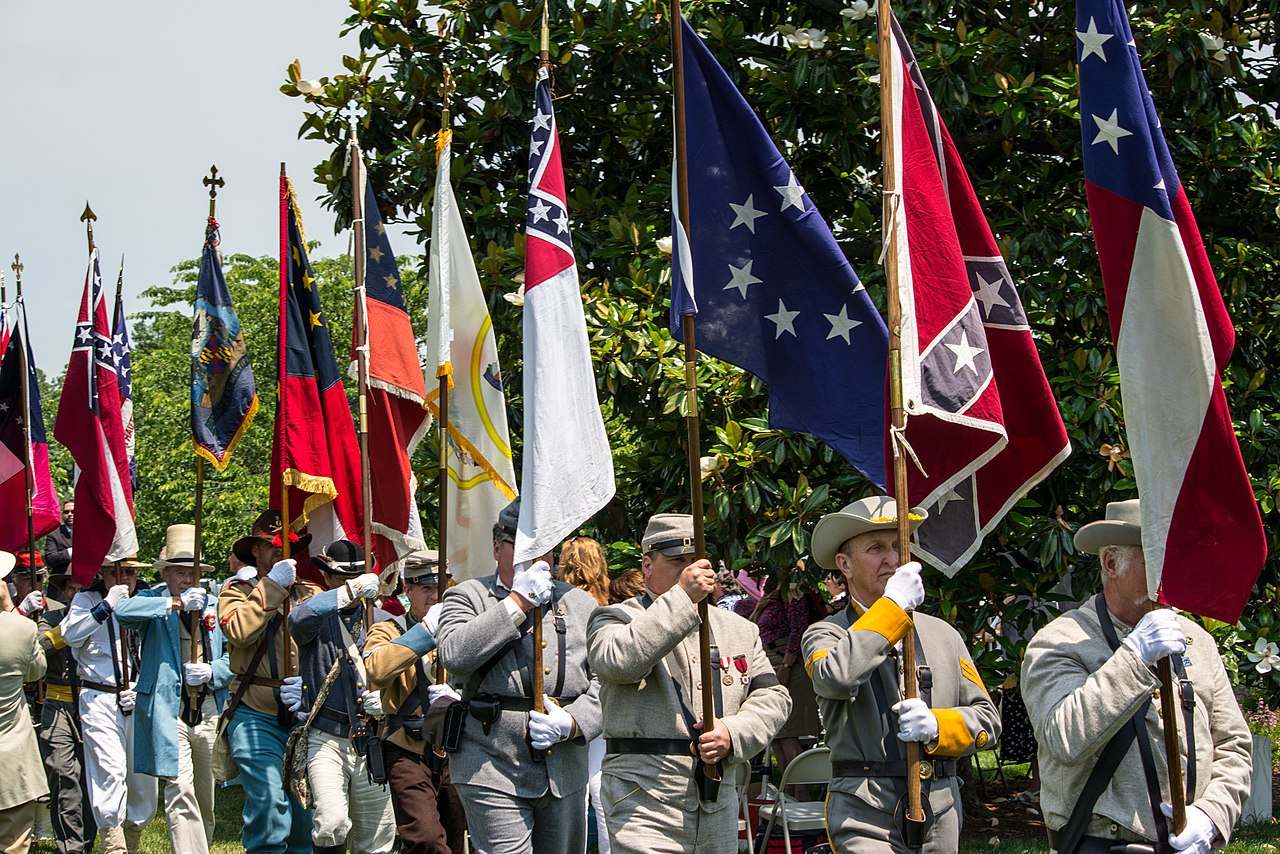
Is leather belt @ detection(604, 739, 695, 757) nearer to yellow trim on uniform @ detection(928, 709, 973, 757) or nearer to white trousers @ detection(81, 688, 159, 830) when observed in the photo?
yellow trim on uniform @ detection(928, 709, 973, 757)

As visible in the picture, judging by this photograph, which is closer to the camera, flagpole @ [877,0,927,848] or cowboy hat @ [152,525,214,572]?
flagpole @ [877,0,927,848]

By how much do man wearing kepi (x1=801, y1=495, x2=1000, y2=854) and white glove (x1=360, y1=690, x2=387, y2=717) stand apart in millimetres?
4059

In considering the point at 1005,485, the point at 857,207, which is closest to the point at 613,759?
the point at 1005,485

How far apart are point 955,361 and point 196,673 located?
672 centimetres

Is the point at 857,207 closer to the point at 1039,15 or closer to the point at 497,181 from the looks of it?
the point at 1039,15

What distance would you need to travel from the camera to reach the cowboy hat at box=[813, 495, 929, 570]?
21.4ft

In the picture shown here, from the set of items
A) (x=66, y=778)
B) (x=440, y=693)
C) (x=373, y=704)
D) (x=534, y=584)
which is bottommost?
(x=66, y=778)

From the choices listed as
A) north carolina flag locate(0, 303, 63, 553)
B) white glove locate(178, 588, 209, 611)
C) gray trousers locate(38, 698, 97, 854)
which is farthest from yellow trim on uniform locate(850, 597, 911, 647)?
north carolina flag locate(0, 303, 63, 553)

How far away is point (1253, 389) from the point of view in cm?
1020

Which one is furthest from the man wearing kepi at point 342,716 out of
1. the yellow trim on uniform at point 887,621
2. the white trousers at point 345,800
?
the yellow trim on uniform at point 887,621

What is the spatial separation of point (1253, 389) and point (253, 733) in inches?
266

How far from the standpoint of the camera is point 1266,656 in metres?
10.3

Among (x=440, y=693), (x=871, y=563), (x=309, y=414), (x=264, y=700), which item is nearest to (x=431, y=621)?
(x=440, y=693)

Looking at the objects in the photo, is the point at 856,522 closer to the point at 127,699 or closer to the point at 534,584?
the point at 534,584
